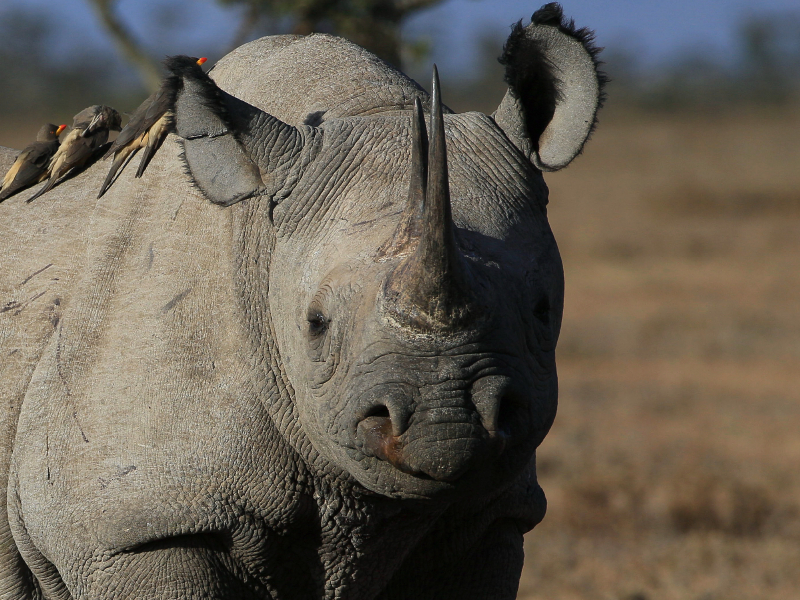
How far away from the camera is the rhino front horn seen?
2.33 m

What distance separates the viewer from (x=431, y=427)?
2381mm

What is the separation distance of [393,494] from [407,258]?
23.3 inches

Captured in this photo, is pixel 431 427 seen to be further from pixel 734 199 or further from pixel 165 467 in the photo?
pixel 734 199

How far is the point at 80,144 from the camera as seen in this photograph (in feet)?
11.9

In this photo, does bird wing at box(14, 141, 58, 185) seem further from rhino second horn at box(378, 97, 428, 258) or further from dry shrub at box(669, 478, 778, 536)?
dry shrub at box(669, 478, 778, 536)

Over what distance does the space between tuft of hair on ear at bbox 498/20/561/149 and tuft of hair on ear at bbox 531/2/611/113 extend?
0.19 ft

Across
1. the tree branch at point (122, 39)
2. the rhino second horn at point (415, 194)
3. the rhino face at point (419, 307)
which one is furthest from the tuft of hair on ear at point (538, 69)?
the tree branch at point (122, 39)

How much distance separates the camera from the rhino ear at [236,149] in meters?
2.88

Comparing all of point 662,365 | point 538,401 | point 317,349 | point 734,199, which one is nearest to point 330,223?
point 317,349

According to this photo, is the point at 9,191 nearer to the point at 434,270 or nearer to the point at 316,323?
the point at 316,323

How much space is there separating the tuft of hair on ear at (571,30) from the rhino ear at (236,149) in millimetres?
687

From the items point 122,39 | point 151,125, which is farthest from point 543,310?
point 122,39

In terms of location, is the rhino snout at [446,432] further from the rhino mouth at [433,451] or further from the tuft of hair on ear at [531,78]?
the tuft of hair on ear at [531,78]

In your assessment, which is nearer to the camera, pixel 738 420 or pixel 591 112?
pixel 591 112
